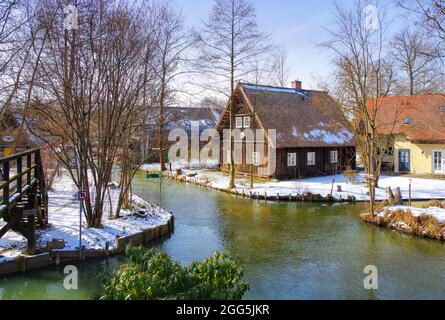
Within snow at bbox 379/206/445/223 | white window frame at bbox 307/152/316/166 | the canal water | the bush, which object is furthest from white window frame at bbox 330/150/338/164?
the bush

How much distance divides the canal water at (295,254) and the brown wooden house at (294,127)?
24.4 ft

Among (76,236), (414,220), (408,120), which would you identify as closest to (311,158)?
(408,120)

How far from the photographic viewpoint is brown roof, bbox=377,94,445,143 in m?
26.6

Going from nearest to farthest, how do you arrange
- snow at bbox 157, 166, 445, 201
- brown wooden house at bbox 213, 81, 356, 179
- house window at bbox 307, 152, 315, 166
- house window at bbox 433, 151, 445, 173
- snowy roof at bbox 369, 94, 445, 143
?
1. snow at bbox 157, 166, 445, 201
2. house window at bbox 433, 151, 445, 173
3. brown wooden house at bbox 213, 81, 356, 179
4. snowy roof at bbox 369, 94, 445, 143
5. house window at bbox 307, 152, 315, 166

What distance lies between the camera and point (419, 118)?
27.8 m

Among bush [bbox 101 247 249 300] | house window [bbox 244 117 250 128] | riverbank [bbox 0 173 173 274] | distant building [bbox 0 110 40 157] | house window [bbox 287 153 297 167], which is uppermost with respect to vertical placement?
house window [bbox 244 117 250 128]

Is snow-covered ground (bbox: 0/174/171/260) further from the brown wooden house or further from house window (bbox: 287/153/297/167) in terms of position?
house window (bbox: 287/153/297/167)

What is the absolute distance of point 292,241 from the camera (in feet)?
44.4

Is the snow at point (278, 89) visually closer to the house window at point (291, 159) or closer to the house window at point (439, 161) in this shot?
the house window at point (291, 159)

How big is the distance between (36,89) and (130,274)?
10.1m

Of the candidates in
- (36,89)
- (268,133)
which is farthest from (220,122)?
(36,89)

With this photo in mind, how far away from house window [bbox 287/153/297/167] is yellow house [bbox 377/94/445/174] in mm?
6169
